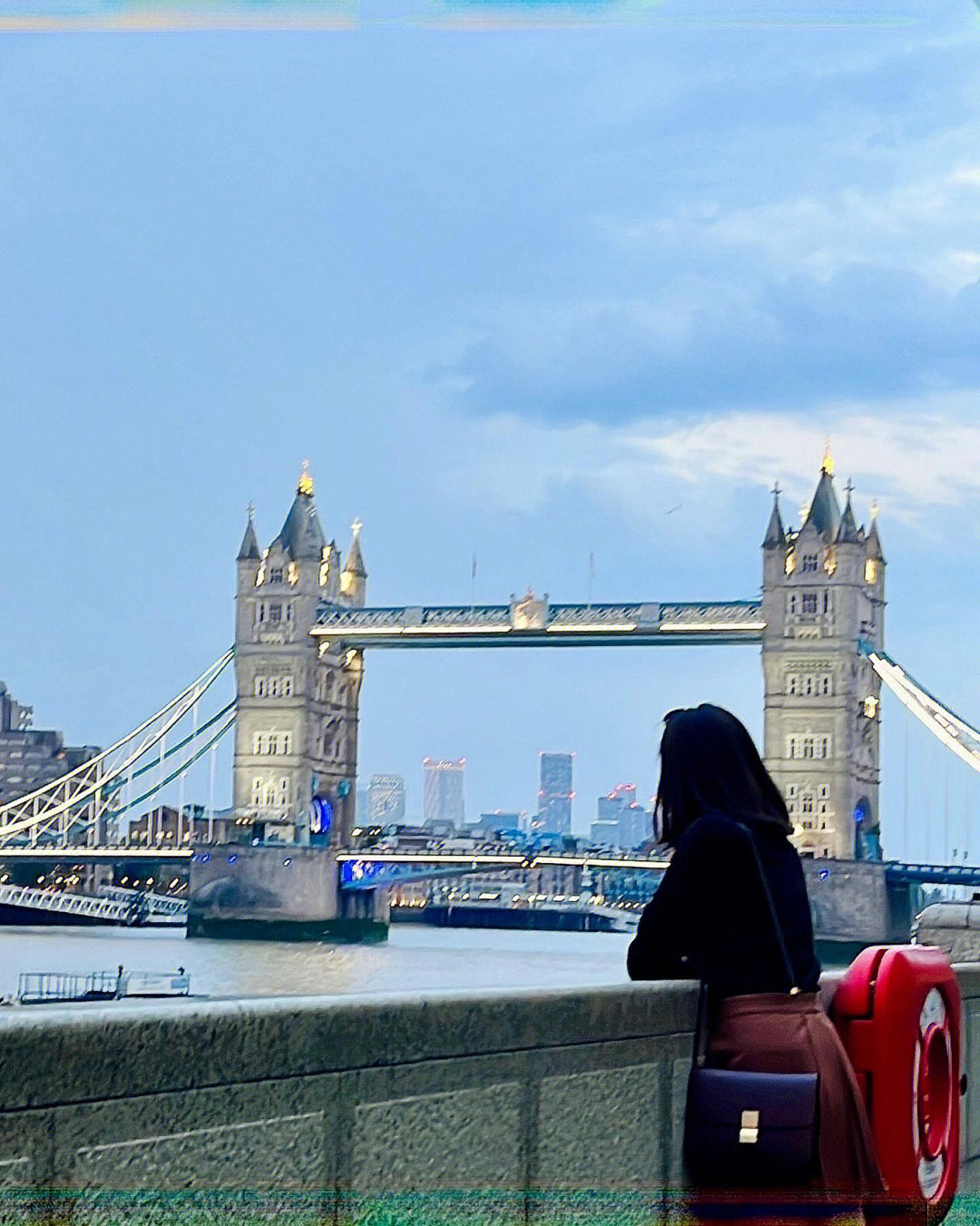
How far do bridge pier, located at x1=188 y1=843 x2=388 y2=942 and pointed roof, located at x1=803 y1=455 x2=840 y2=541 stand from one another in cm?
1739

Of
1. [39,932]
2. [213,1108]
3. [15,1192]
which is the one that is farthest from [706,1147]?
[39,932]

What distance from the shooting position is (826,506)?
65000mm

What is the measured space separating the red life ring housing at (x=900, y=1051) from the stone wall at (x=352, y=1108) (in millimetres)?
231

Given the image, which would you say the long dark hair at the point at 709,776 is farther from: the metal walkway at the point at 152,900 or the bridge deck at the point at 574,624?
the metal walkway at the point at 152,900

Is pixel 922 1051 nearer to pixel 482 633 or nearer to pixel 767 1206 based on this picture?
pixel 767 1206

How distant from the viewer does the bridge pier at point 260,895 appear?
5659 centimetres

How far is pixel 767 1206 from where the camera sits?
2.60m

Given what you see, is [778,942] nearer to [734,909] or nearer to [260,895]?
[734,909]

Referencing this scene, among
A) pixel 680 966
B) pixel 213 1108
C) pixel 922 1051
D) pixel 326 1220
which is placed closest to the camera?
pixel 213 1108

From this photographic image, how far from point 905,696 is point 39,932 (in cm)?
2389

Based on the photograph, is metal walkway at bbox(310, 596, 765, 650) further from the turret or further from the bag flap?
the bag flap

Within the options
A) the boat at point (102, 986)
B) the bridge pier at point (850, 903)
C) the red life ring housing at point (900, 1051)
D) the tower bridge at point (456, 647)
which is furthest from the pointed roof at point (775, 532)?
the red life ring housing at point (900, 1051)

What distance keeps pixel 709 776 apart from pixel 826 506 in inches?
2485

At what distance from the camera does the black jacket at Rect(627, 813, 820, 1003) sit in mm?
2643
